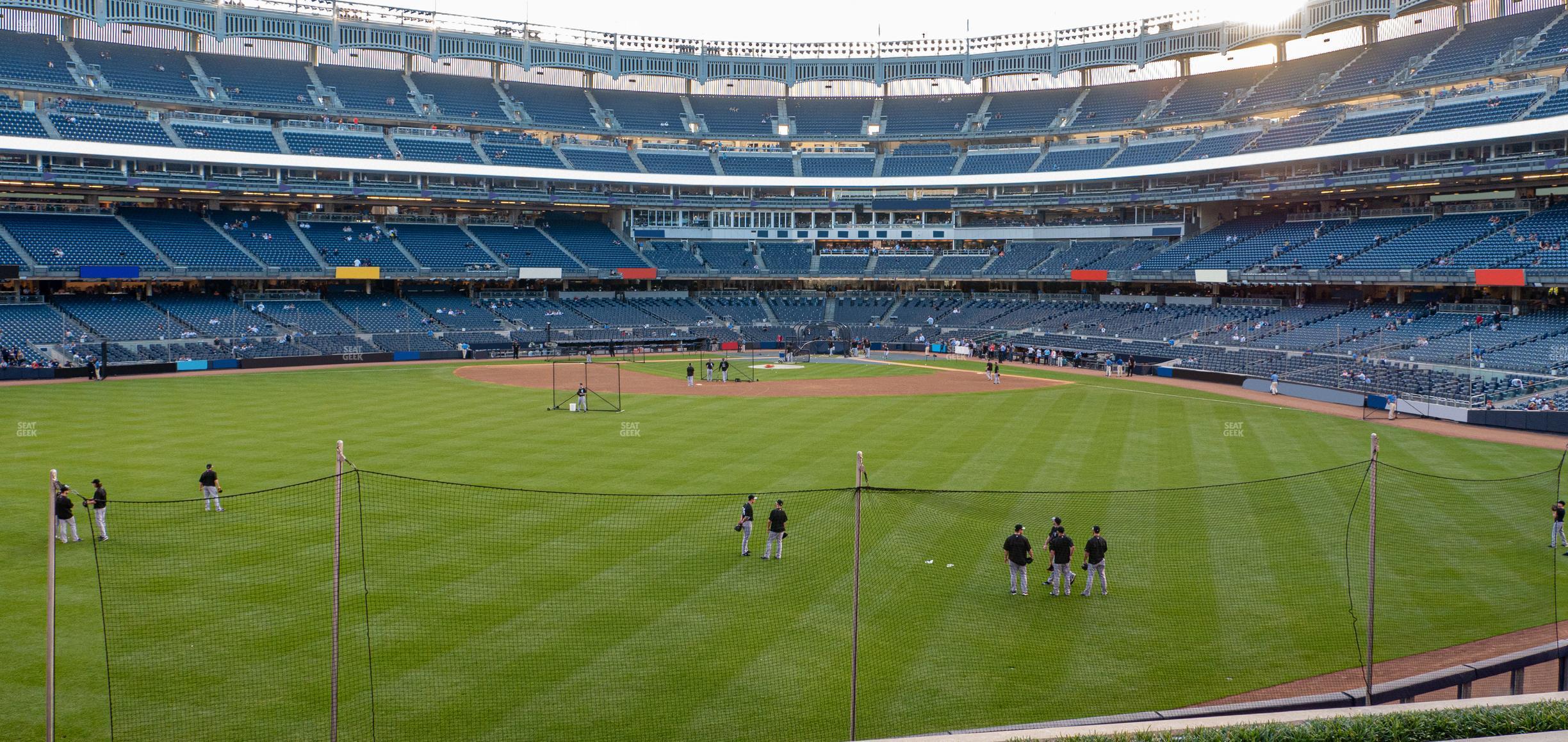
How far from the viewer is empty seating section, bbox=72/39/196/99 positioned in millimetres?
66125

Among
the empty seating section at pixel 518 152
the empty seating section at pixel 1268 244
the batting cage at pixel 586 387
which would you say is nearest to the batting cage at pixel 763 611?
the batting cage at pixel 586 387

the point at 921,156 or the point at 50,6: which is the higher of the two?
the point at 50,6

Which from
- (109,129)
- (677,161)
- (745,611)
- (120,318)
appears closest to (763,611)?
(745,611)

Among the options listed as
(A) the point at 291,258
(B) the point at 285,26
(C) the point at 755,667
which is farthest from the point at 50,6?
(C) the point at 755,667

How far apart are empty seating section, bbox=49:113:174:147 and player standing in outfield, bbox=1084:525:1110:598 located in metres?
68.7

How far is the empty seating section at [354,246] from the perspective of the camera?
6919 cm

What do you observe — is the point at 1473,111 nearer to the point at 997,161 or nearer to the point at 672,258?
the point at 997,161

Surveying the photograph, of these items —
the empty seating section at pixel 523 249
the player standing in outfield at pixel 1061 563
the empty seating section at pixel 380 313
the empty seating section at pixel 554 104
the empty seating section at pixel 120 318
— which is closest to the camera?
the player standing in outfield at pixel 1061 563

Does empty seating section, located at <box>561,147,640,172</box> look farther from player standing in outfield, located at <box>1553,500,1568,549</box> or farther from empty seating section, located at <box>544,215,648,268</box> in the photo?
player standing in outfield, located at <box>1553,500,1568,549</box>

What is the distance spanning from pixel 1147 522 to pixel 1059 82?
2967 inches

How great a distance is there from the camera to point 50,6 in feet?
207

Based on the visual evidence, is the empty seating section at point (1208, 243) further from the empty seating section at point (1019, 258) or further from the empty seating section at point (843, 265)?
the empty seating section at point (843, 265)

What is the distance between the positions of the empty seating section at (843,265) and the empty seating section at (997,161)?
11.8 metres

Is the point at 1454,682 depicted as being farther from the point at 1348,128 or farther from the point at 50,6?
the point at 50,6
